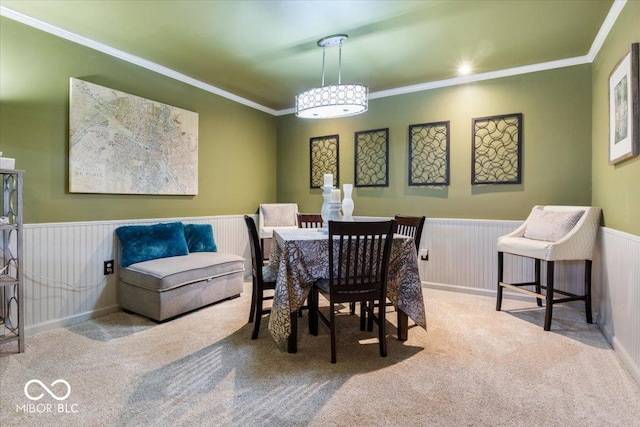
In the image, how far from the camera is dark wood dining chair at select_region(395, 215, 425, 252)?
284 centimetres

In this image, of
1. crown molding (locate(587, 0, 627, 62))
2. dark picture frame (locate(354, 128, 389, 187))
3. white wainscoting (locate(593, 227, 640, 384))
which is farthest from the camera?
dark picture frame (locate(354, 128, 389, 187))

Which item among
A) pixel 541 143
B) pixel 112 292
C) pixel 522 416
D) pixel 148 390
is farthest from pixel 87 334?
pixel 541 143

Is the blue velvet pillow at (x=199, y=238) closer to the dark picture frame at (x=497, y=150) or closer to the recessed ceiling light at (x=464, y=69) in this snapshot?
the dark picture frame at (x=497, y=150)

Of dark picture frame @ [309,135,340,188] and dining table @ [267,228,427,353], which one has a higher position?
dark picture frame @ [309,135,340,188]

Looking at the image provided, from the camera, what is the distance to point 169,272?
112 inches

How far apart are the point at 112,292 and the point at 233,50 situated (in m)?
2.54

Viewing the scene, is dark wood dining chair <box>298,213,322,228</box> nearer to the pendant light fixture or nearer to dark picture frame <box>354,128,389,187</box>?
dark picture frame <box>354,128,389,187</box>

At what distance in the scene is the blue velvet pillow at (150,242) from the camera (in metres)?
3.11

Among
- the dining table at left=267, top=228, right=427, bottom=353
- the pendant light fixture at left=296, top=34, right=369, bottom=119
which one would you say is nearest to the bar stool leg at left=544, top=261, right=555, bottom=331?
the dining table at left=267, top=228, right=427, bottom=353

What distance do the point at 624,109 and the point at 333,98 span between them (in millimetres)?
2033

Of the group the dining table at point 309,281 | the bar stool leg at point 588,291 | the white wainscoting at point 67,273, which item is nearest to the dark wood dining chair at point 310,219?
the dining table at point 309,281

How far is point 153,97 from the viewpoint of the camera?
11.5 ft

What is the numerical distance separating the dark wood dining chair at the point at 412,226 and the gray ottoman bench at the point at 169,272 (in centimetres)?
173

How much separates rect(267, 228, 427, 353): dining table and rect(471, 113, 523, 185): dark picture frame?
6.21 ft
